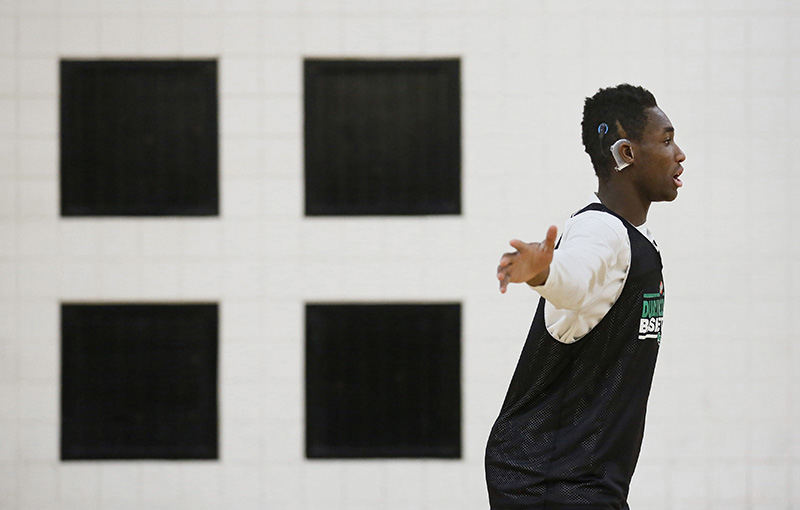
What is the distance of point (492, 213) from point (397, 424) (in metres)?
1.40

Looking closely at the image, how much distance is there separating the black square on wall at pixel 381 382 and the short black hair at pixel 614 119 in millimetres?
3517

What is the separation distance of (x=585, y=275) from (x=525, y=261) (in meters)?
0.25

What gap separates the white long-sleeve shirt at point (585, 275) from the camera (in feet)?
8.34

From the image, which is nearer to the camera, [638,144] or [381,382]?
[638,144]

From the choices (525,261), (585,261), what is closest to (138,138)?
(585,261)

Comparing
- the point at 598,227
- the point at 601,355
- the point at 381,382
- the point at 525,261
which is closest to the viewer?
the point at 525,261

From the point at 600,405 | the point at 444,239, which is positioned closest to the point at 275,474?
the point at 444,239

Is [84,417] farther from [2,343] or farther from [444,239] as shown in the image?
[444,239]

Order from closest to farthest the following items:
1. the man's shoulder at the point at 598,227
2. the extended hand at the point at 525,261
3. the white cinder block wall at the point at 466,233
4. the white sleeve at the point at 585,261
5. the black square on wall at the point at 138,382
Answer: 1. the extended hand at the point at 525,261
2. the white sleeve at the point at 585,261
3. the man's shoulder at the point at 598,227
4. the white cinder block wall at the point at 466,233
5. the black square on wall at the point at 138,382

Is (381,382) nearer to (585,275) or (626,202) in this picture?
(626,202)

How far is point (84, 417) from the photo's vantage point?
6625 millimetres

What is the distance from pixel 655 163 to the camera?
2.96 meters

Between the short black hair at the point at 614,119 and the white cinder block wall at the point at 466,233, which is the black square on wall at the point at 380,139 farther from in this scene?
the short black hair at the point at 614,119

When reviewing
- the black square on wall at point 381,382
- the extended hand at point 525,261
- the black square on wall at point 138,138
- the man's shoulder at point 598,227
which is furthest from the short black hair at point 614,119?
the black square on wall at point 138,138
